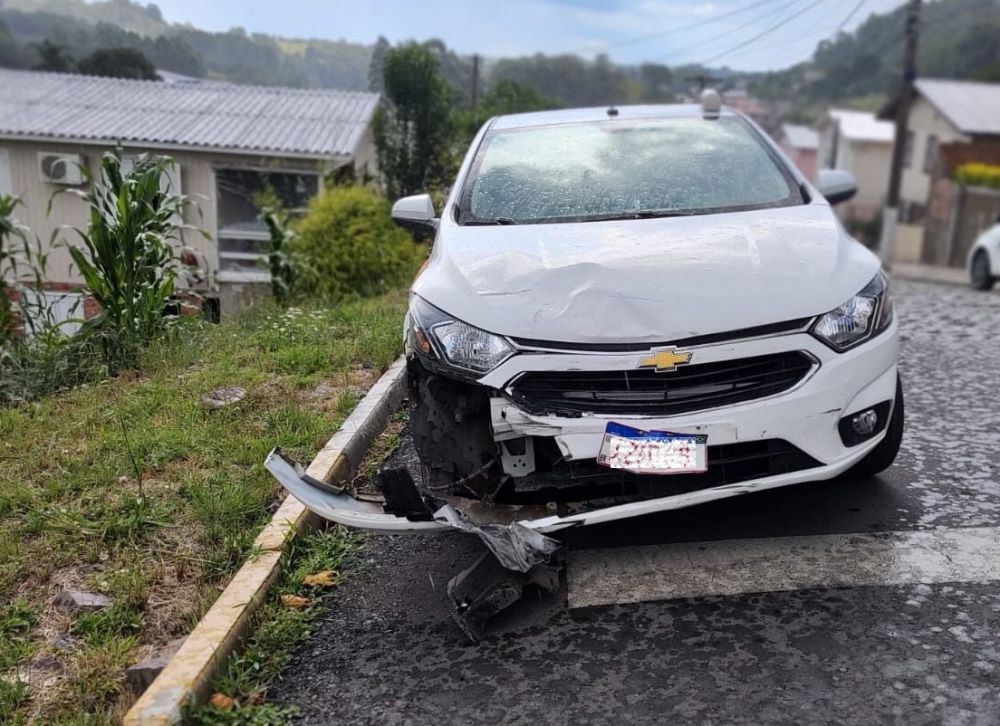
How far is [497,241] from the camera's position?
12.5 feet

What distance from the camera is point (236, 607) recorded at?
122 inches

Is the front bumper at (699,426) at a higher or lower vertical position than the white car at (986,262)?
higher

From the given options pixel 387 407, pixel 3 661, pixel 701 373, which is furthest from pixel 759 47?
pixel 3 661

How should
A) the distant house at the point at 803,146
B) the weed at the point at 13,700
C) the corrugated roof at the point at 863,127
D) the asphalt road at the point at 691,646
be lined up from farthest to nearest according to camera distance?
1. the distant house at the point at 803,146
2. the corrugated roof at the point at 863,127
3. the weed at the point at 13,700
4. the asphalt road at the point at 691,646

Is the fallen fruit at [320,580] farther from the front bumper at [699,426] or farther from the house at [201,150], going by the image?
the house at [201,150]

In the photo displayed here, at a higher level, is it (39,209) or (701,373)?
(701,373)

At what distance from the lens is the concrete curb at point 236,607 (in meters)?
2.65

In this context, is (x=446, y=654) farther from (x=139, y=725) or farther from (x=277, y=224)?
(x=277, y=224)

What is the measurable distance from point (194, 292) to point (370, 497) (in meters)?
4.84

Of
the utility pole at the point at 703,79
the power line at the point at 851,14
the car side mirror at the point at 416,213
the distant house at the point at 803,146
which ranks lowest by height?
the distant house at the point at 803,146

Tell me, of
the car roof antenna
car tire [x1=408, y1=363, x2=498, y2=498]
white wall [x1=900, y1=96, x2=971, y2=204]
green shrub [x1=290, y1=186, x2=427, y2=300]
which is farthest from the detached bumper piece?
white wall [x1=900, y1=96, x2=971, y2=204]

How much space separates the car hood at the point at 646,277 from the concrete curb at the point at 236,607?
3.26 ft

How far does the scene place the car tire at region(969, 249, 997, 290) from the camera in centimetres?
1493

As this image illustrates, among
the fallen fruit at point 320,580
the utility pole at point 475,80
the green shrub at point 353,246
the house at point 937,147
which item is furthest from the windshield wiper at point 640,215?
the house at point 937,147
